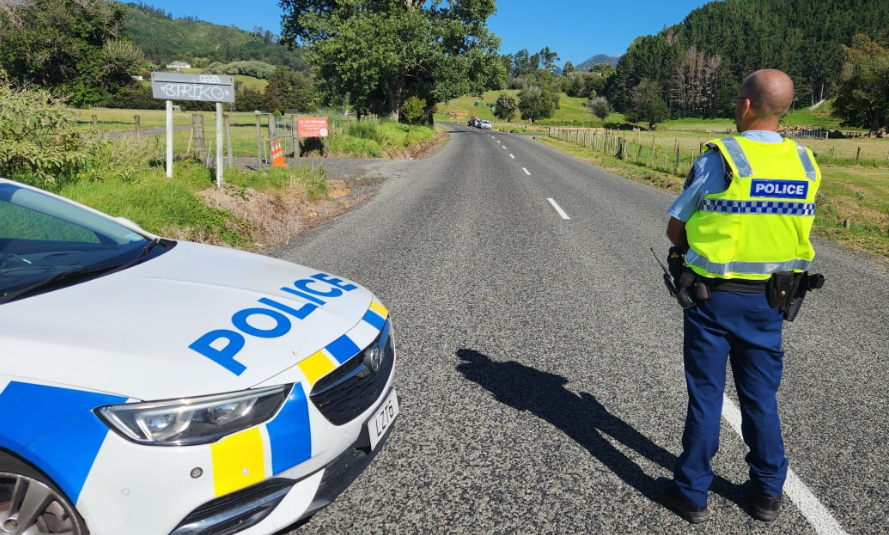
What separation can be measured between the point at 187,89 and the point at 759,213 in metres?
9.85

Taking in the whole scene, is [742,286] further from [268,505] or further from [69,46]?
[69,46]

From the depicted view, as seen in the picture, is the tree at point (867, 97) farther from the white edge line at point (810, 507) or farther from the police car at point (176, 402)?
the police car at point (176, 402)

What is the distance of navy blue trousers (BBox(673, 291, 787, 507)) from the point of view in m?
2.37

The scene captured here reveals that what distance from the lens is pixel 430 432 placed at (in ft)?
10.5

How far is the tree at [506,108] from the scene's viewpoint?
388ft

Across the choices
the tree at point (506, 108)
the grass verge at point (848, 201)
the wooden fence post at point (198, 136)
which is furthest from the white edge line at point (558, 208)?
the tree at point (506, 108)

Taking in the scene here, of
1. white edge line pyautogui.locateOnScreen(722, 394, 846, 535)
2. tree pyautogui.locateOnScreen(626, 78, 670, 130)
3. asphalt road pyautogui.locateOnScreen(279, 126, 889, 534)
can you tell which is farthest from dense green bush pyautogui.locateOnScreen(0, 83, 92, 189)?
tree pyautogui.locateOnScreen(626, 78, 670, 130)

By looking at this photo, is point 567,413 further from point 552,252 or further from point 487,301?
point 552,252

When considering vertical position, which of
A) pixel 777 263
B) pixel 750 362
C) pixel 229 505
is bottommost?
pixel 229 505

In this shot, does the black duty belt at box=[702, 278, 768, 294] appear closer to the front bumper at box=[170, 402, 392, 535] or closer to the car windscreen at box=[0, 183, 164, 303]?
the front bumper at box=[170, 402, 392, 535]

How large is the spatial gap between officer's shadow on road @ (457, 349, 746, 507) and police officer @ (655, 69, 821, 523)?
1.00 ft

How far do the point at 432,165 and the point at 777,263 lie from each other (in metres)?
19.5

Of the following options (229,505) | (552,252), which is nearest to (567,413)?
(229,505)

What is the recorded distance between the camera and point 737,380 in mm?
2510
